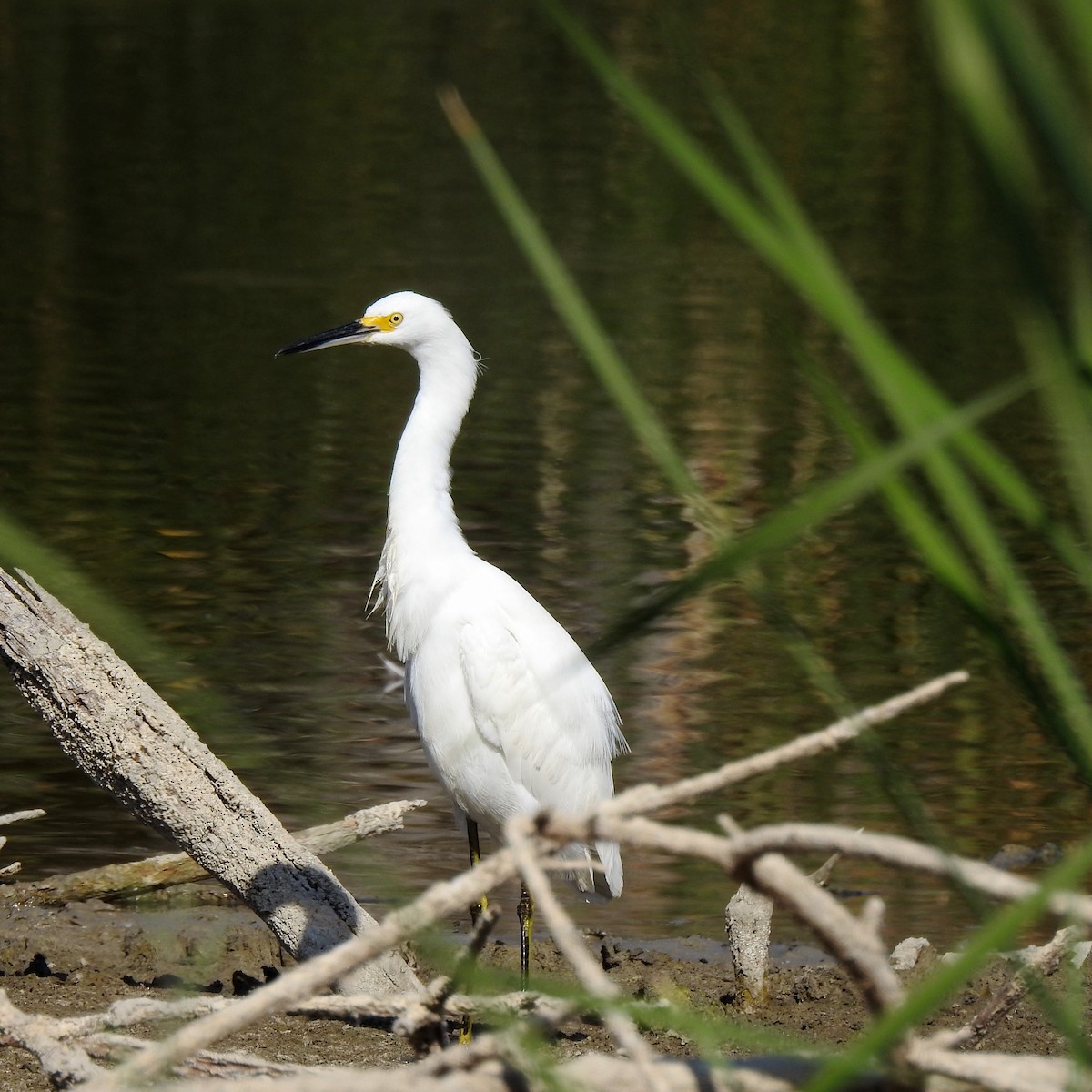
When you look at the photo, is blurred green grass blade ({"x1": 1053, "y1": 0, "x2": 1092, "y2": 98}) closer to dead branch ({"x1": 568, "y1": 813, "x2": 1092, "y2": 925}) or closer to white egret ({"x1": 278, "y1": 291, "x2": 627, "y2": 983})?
dead branch ({"x1": 568, "y1": 813, "x2": 1092, "y2": 925})

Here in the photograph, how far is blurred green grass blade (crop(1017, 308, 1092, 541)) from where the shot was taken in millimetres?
896

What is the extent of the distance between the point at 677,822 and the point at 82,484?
14.8 feet

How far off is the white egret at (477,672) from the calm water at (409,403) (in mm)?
353

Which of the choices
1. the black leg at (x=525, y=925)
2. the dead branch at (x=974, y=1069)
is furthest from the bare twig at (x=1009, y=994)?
the dead branch at (x=974, y=1069)

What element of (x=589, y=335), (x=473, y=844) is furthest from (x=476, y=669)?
(x=589, y=335)

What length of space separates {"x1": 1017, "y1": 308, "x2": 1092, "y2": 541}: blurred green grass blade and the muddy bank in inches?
122

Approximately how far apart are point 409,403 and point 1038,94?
1025 cm

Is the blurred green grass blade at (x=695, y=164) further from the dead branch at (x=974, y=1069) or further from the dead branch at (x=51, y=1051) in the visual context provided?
the dead branch at (x=51, y=1051)

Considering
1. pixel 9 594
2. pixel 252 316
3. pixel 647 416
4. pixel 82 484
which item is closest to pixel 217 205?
pixel 252 316

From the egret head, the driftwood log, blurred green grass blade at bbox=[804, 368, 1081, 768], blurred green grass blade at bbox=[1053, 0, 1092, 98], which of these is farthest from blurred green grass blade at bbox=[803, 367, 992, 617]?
the egret head

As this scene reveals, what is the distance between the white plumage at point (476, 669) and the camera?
4.34 m

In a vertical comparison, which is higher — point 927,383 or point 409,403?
point 927,383

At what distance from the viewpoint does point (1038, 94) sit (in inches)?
32.7

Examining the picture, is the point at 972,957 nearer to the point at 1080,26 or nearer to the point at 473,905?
the point at 1080,26
